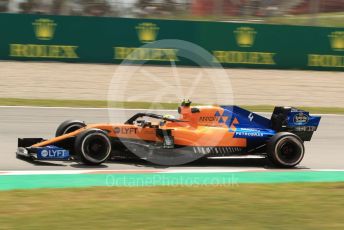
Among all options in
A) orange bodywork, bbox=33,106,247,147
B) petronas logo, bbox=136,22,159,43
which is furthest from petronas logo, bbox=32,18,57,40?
orange bodywork, bbox=33,106,247,147

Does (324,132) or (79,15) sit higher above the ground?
(79,15)

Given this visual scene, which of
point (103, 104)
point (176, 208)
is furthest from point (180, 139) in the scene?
point (103, 104)

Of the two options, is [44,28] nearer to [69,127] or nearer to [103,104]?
[103,104]

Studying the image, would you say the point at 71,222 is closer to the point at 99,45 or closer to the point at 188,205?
the point at 188,205

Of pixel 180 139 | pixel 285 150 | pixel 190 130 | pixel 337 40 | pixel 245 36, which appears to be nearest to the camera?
pixel 180 139

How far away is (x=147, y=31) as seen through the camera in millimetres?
22656

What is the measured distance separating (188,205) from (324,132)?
7.73m

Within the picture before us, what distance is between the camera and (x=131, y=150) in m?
9.60

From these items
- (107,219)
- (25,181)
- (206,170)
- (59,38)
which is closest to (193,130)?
(206,170)

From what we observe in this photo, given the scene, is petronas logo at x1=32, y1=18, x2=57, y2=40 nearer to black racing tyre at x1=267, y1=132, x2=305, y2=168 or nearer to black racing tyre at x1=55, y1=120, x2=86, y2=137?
black racing tyre at x1=55, y1=120, x2=86, y2=137

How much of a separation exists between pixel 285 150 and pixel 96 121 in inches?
208

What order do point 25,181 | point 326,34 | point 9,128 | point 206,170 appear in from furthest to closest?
point 326,34 < point 9,128 < point 206,170 < point 25,181

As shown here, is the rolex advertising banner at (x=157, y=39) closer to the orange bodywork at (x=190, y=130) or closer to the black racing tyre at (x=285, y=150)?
the orange bodywork at (x=190, y=130)

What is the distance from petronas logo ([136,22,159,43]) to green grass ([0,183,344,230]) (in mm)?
15071
